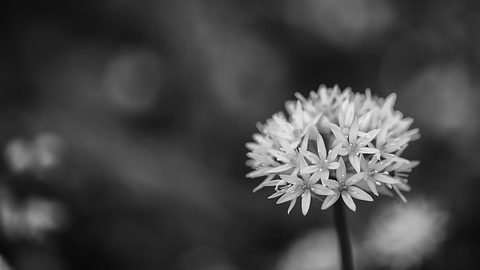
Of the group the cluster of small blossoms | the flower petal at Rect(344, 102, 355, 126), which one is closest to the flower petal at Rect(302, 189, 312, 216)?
the cluster of small blossoms

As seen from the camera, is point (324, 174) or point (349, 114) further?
point (349, 114)

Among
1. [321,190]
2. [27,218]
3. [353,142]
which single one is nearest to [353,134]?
[353,142]

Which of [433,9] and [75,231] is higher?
[433,9]

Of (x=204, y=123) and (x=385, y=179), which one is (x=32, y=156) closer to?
(x=204, y=123)

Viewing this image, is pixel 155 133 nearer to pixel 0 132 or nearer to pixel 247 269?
pixel 0 132

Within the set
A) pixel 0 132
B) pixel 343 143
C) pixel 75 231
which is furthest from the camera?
pixel 0 132

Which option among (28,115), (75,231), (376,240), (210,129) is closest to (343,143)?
(376,240)

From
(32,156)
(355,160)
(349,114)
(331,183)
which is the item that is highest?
(32,156)
